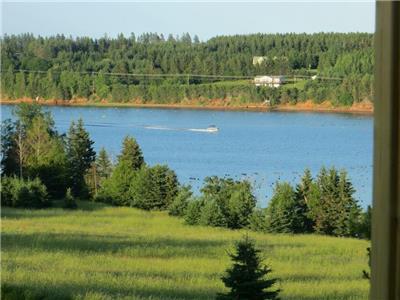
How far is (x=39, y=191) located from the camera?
11.6 feet

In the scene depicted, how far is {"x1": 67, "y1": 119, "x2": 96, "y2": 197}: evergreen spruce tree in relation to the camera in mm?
4285

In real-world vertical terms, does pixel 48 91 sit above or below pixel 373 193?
above

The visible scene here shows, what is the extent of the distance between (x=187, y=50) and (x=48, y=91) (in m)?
1.07

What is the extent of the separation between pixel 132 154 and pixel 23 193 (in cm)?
190

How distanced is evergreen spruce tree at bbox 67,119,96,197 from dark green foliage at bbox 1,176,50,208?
63 cm

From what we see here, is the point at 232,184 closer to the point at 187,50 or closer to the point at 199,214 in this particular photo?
the point at 199,214

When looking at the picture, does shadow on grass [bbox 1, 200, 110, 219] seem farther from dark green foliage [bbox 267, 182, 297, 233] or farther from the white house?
the white house

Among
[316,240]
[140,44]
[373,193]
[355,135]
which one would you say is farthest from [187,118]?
[373,193]

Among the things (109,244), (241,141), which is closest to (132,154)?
(241,141)

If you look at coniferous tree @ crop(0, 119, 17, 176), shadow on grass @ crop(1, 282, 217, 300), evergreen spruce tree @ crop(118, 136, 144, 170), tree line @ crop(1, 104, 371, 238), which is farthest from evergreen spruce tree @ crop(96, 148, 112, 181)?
shadow on grass @ crop(1, 282, 217, 300)

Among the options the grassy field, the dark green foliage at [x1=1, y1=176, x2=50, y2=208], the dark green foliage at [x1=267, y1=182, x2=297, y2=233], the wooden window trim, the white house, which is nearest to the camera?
the wooden window trim

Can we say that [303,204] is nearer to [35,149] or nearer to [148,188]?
[148,188]

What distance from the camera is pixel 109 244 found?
2633 millimetres

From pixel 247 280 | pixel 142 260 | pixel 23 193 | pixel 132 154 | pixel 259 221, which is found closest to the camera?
pixel 247 280
